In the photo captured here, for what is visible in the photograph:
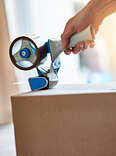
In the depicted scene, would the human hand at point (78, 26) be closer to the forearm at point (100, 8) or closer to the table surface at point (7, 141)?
the forearm at point (100, 8)

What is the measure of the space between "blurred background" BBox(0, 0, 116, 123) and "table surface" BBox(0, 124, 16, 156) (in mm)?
95

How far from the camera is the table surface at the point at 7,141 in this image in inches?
29.6

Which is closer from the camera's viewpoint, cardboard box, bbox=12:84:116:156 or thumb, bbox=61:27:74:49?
cardboard box, bbox=12:84:116:156

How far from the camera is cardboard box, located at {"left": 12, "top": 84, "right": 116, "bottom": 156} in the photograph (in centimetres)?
49

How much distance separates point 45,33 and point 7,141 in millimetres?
561

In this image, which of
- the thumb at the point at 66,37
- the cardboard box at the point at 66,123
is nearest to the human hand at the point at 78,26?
the thumb at the point at 66,37

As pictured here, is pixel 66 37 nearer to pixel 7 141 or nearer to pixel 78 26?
pixel 78 26

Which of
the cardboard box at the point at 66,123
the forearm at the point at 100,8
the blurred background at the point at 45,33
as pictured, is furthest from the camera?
the blurred background at the point at 45,33

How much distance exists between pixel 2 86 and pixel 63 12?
509mm

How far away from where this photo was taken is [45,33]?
106cm

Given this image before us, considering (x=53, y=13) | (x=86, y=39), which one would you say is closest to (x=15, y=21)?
(x=53, y=13)

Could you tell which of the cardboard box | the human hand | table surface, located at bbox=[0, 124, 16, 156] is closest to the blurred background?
table surface, located at bbox=[0, 124, 16, 156]

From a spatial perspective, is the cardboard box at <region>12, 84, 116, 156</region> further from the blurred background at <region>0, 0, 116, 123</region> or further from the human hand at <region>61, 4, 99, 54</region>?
the blurred background at <region>0, 0, 116, 123</region>

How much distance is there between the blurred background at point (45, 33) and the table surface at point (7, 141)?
0.31ft
